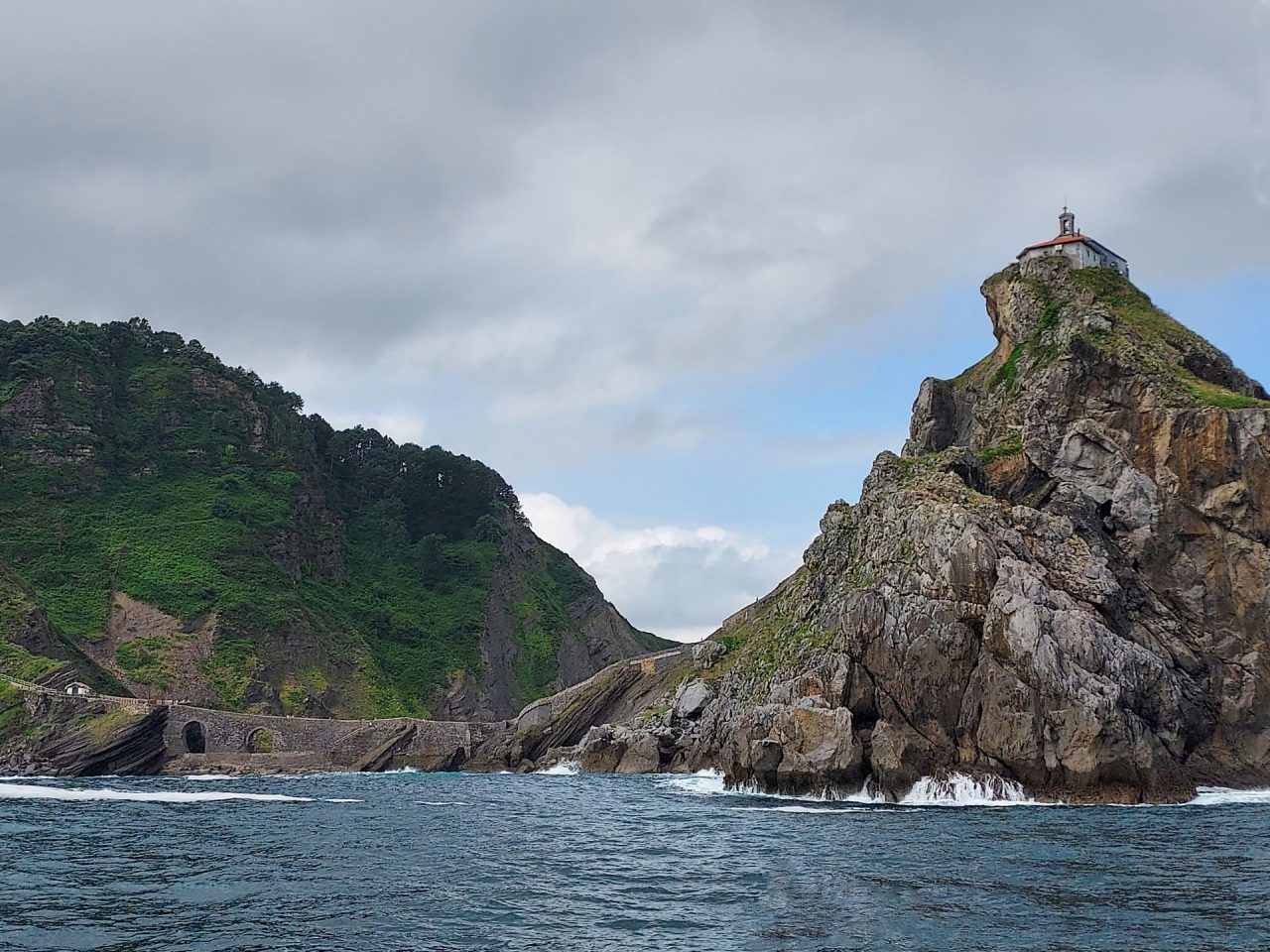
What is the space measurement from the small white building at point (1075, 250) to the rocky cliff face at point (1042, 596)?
15.8 ft

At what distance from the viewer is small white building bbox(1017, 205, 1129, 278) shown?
3994 inches

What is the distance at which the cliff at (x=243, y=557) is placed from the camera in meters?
127

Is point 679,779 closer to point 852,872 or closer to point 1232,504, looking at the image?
point 1232,504

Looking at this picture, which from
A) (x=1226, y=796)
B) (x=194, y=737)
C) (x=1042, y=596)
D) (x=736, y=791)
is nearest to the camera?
(x=1226, y=796)

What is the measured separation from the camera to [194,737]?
102438 millimetres

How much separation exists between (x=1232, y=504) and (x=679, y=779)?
44266 millimetres

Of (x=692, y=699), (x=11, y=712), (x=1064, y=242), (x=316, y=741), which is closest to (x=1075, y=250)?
(x=1064, y=242)

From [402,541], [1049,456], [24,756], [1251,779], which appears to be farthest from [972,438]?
[402,541]

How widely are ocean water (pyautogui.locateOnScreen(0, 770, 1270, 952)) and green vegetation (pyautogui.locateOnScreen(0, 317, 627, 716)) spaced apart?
74206 mm

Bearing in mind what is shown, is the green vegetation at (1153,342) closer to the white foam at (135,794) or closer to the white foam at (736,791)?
the white foam at (736,791)

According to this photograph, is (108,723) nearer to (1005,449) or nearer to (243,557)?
(243,557)

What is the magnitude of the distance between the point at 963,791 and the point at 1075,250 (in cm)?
6363

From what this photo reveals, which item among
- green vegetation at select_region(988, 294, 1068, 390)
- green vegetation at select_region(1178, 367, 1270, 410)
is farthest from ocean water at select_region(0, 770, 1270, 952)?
green vegetation at select_region(988, 294, 1068, 390)

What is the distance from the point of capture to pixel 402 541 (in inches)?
7249
